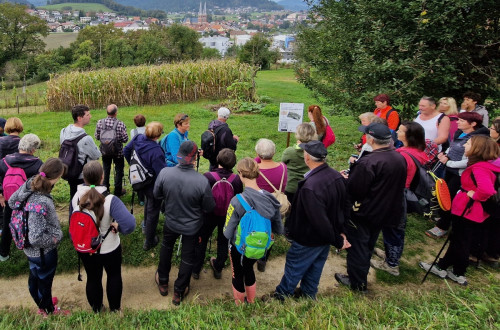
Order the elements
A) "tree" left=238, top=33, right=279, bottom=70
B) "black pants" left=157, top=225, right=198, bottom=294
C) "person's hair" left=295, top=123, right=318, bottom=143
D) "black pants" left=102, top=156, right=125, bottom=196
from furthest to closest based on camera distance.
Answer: "tree" left=238, top=33, right=279, bottom=70
"black pants" left=102, top=156, right=125, bottom=196
"person's hair" left=295, top=123, right=318, bottom=143
"black pants" left=157, top=225, right=198, bottom=294

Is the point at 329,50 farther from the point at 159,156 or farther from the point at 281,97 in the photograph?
the point at 281,97

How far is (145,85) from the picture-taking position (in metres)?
15.9

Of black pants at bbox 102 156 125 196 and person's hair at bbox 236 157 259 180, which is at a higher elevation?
person's hair at bbox 236 157 259 180

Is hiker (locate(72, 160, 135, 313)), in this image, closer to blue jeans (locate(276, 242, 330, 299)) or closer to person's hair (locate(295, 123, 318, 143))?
blue jeans (locate(276, 242, 330, 299))

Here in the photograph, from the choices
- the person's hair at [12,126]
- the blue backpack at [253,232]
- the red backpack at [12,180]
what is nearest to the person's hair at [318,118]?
the blue backpack at [253,232]

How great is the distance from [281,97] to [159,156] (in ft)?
45.4

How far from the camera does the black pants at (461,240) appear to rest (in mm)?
4328

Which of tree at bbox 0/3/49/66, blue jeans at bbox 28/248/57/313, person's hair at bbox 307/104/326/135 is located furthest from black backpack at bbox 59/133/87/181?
tree at bbox 0/3/49/66

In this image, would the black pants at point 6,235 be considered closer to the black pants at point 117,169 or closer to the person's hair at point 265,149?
the black pants at point 117,169

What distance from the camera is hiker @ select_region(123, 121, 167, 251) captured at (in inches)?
192

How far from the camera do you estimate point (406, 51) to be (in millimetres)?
6676

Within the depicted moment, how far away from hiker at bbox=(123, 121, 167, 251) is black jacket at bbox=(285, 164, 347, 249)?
7.63 feet

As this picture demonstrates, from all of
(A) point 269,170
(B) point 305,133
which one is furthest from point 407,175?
(A) point 269,170

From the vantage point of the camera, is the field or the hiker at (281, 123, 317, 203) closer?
the field
